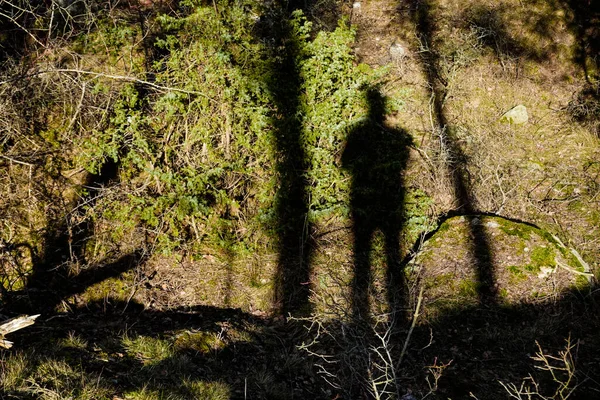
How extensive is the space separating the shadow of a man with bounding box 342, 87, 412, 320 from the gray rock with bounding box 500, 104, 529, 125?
2986mm

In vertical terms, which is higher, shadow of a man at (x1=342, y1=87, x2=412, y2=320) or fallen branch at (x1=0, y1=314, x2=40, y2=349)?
shadow of a man at (x1=342, y1=87, x2=412, y2=320)

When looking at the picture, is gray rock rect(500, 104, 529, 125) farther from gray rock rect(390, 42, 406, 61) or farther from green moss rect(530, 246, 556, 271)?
green moss rect(530, 246, 556, 271)

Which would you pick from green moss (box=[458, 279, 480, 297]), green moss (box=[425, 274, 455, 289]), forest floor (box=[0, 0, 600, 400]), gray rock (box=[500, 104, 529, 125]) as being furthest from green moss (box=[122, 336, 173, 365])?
gray rock (box=[500, 104, 529, 125])

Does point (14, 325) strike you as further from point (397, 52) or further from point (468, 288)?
point (397, 52)

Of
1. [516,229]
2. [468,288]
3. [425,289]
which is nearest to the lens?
[468,288]

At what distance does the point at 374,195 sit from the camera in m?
7.25

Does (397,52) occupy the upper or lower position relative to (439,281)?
upper

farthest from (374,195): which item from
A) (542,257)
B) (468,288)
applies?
(542,257)

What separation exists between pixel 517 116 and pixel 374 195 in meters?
4.32

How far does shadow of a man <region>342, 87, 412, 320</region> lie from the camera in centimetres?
643

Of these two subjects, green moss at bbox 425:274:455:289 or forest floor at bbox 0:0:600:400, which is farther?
green moss at bbox 425:274:455:289

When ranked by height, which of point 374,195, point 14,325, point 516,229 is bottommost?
point 14,325

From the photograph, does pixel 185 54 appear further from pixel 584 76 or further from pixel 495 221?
pixel 584 76

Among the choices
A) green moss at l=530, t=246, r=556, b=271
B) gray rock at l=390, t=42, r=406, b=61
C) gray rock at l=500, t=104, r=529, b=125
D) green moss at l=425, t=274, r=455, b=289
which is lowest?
green moss at l=425, t=274, r=455, b=289
